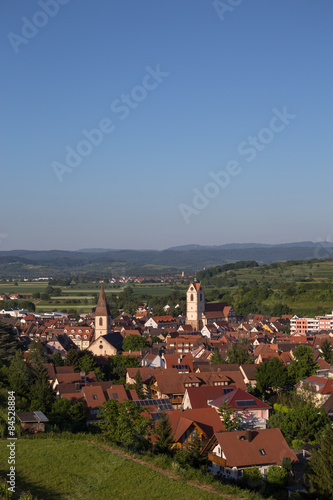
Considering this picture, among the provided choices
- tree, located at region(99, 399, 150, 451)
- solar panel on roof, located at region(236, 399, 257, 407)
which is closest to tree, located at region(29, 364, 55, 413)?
tree, located at region(99, 399, 150, 451)

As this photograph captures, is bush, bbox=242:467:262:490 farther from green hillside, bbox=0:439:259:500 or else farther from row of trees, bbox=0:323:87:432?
row of trees, bbox=0:323:87:432

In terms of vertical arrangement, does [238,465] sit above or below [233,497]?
below

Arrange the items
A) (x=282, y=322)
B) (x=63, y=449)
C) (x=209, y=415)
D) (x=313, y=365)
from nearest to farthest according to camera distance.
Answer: (x=63, y=449) < (x=209, y=415) < (x=313, y=365) < (x=282, y=322)

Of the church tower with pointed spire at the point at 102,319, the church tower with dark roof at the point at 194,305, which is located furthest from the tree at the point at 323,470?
the church tower with dark roof at the point at 194,305

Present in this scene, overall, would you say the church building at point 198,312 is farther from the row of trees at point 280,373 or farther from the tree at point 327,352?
the row of trees at point 280,373

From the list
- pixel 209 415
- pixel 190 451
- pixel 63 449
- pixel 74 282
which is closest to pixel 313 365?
pixel 209 415

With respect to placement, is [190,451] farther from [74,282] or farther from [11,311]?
[74,282]
